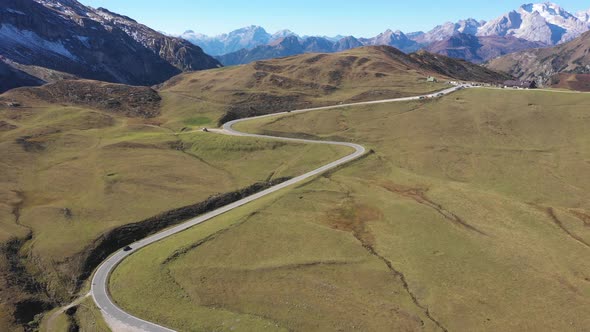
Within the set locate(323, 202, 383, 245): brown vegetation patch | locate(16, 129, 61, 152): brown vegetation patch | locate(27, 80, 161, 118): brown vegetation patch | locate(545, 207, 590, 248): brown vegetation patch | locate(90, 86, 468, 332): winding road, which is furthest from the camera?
locate(27, 80, 161, 118): brown vegetation patch

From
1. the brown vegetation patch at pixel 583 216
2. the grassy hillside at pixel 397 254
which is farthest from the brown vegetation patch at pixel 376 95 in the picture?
the brown vegetation patch at pixel 583 216

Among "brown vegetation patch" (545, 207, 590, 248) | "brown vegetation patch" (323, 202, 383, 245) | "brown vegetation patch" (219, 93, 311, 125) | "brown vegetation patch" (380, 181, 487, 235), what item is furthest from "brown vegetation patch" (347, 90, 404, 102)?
"brown vegetation patch" (323, 202, 383, 245)

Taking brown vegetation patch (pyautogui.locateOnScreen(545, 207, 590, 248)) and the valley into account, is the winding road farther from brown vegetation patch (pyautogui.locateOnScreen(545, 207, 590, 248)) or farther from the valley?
brown vegetation patch (pyautogui.locateOnScreen(545, 207, 590, 248))

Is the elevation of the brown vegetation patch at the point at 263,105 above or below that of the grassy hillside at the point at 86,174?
above

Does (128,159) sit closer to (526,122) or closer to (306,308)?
(306,308)

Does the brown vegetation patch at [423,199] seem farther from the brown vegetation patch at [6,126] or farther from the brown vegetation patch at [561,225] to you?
the brown vegetation patch at [6,126]

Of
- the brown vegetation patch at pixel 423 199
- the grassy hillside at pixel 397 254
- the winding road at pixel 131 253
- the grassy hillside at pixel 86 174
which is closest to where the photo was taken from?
the winding road at pixel 131 253
